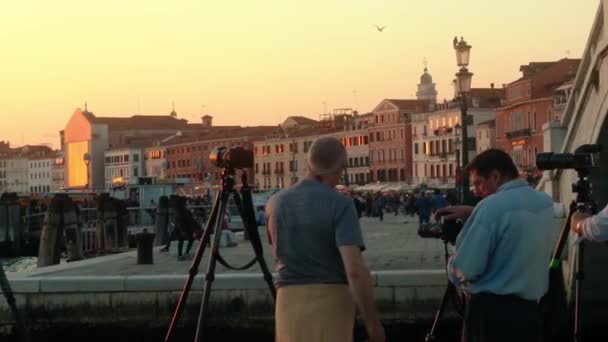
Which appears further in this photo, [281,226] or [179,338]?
[179,338]

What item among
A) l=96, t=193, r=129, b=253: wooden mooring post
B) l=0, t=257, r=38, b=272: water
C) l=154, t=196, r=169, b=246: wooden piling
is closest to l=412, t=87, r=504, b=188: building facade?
l=0, t=257, r=38, b=272: water

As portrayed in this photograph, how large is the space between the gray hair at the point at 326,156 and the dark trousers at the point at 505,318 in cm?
104

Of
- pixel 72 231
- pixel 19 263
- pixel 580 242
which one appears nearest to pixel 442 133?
pixel 19 263

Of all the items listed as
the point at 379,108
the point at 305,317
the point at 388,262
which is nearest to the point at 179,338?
the point at 388,262

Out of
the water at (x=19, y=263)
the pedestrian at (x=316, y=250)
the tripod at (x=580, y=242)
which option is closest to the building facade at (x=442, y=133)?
the water at (x=19, y=263)

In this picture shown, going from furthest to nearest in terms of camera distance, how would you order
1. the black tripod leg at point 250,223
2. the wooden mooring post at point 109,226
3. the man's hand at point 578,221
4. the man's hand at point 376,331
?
the wooden mooring post at point 109,226 < the black tripod leg at point 250,223 < the man's hand at point 578,221 < the man's hand at point 376,331

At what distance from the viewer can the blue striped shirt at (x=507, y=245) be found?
595 centimetres

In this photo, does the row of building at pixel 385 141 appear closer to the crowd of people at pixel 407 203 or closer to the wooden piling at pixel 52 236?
the crowd of people at pixel 407 203

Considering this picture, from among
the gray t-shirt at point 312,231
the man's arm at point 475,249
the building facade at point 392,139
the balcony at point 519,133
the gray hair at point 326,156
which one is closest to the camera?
the gray t-shirt at point 312,231

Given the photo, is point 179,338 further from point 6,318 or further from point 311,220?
point 311,220

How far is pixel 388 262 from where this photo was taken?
1691 centimetres

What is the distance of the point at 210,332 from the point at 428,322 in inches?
95.1

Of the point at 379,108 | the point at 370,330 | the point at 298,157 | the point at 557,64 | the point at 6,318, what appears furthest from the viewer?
the point at 298,157

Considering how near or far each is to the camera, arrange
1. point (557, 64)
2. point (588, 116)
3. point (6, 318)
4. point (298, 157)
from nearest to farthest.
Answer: point (588, 116) → point (6, 318) → point (557, 64) → point (298, 157)
